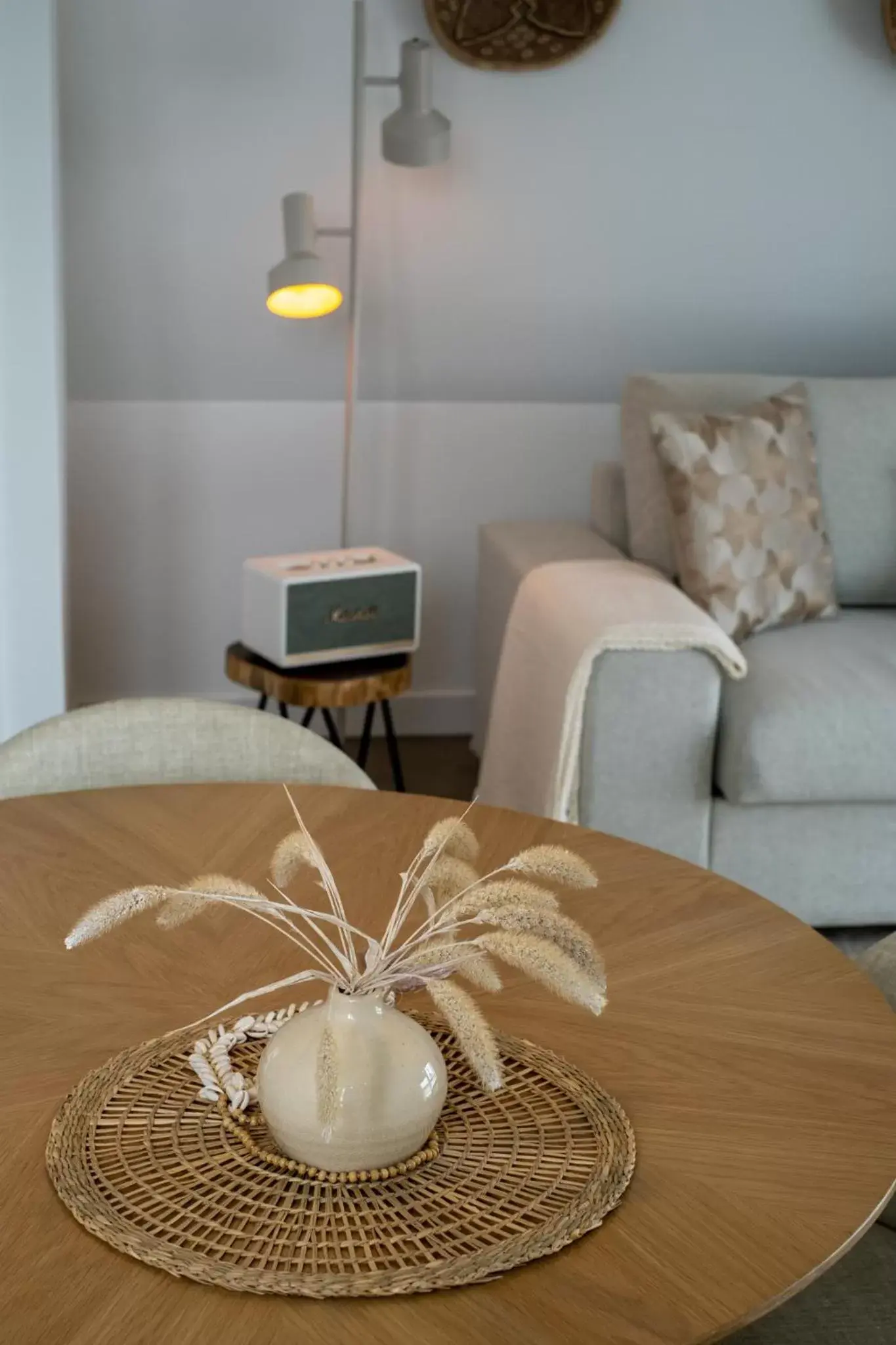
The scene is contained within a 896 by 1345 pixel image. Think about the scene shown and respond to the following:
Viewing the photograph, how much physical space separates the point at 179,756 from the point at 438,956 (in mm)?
799

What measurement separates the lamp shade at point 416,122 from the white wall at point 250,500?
2.85 ft

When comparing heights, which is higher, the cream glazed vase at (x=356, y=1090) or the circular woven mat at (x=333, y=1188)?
the cream glazed vase at (x=356, y=1090)

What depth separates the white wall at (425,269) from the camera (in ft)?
10.4

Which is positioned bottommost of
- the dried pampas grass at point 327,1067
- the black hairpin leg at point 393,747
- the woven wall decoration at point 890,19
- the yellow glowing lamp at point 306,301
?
the black hairpin leg at point 393,747

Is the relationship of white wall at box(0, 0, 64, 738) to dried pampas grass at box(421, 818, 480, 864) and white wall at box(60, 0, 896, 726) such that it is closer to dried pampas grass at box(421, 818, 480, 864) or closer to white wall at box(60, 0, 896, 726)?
white wall at box(60, 0, 896, 726)

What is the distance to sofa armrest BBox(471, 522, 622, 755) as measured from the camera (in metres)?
3.15

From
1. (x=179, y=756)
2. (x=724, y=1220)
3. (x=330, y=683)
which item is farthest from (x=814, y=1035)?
(x=330, y=683)

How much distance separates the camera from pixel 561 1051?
1.09 meters

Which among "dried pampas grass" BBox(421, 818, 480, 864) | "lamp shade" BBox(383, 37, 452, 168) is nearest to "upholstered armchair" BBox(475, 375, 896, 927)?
"lamp shade" BBox(383, 37, 452, 168)

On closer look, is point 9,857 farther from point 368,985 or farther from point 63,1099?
point 368,985

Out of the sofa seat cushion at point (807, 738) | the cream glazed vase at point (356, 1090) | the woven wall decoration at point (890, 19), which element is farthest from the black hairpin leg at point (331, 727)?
the cream glazed vase at point (356, 1090)

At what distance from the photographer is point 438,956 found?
3.27 ft

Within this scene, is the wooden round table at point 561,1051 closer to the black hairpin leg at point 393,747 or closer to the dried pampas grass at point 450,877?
the dried pampas grass at point 450,877

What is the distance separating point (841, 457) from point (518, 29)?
107 centimetres
